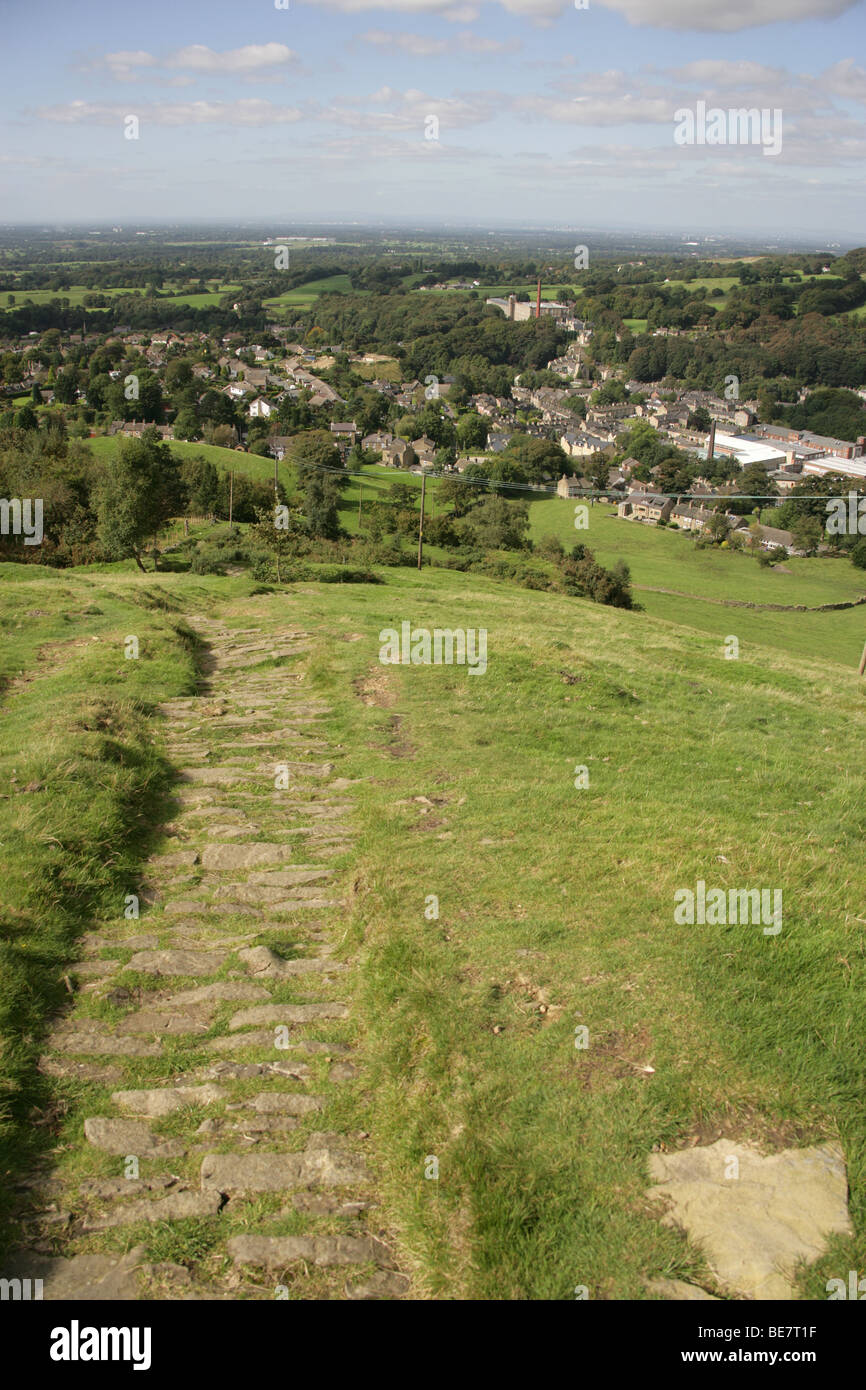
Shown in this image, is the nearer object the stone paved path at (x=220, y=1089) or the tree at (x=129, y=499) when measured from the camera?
the stone paved path at (x=220, y=1089)

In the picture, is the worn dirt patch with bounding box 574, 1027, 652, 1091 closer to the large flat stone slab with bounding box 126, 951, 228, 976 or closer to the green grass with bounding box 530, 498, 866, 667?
the large flat stone slab with bounding box 126, 951, 228, 976

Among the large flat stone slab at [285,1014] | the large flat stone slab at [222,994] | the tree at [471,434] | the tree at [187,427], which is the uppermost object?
the tree at [471,434]

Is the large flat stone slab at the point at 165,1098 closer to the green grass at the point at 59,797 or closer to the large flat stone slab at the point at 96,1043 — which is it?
the large flat stone slab at the point at 96,1043

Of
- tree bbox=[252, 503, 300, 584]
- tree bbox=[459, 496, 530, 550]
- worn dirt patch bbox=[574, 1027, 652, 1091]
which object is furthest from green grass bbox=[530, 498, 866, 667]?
worn dirt patch bbox=[574, 1027, 652, 1091]

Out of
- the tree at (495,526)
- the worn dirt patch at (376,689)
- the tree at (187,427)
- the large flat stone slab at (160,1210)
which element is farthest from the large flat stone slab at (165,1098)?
the tree at (187,427)

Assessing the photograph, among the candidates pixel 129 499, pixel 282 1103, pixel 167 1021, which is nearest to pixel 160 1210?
pixel 282 1103
